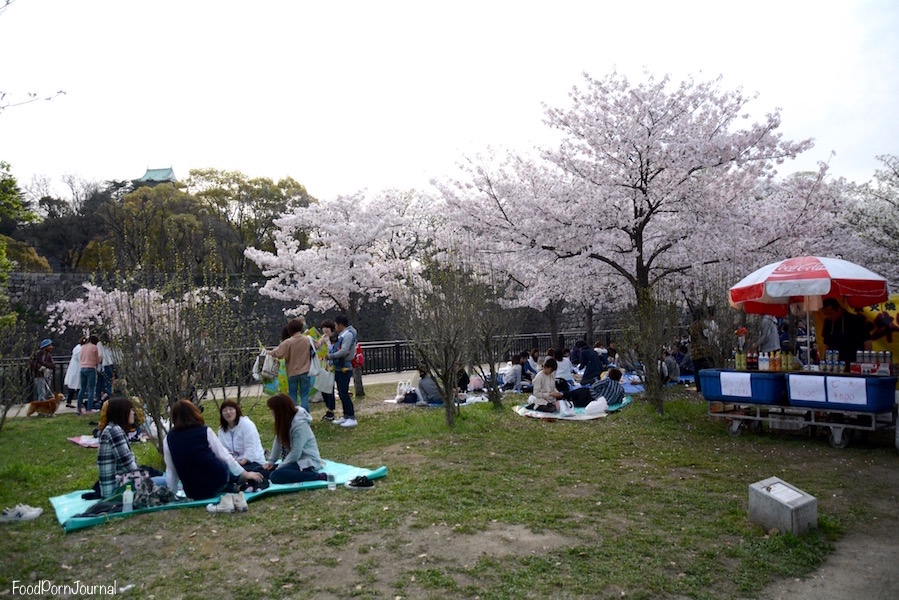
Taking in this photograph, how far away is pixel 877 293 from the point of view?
8.75m

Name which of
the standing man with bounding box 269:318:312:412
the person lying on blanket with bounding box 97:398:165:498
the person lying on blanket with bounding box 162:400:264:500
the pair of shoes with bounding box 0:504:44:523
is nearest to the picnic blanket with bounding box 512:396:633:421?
the standing man with bounding box 269:318:312:412

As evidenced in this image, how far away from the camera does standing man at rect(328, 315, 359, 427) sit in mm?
10836

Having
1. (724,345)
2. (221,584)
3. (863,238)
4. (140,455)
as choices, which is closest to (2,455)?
(140,455)

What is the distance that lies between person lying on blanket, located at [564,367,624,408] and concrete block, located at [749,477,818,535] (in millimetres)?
6536

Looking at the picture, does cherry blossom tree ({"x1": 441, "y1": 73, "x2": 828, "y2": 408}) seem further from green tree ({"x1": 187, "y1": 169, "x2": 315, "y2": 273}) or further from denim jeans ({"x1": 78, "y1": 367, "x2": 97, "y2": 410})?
green tree ({"x1": 187, "y1": 169, "x2": 315, "y2": 273})

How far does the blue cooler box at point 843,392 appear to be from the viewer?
8055 millimetres

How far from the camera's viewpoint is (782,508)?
196 inches

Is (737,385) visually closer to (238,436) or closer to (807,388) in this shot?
(807,388)

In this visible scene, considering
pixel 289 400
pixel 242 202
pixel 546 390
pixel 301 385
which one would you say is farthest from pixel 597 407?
pixel 242 202

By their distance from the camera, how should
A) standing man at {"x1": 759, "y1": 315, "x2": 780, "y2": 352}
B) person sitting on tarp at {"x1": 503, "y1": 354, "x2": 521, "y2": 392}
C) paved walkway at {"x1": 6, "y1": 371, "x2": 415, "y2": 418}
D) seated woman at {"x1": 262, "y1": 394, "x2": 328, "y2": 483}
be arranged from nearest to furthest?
seated woman at {"x1": 262, "y1": 394, "x2": 328, "y2": 483} < paved walkway at {"x1": 6, "y1": 371, "x2": 415, "y2": 418} < standing man at {"x1": 759, "y1": 315, "x2": 780, "y2": 352} < person sitting on tarp at {"x1": 503, "y1": 354, "x2": 521, "y2": 392}

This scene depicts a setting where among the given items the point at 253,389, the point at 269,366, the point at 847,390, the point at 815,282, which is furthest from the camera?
the point at 253,389

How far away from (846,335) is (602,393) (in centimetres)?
389

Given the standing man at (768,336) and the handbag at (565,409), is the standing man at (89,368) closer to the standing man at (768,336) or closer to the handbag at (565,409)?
the handbag at (565,409)

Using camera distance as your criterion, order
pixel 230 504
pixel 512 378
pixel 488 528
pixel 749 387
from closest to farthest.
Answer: pixel 488 528
pixel 230 504
pixel 749 387
pixel 512 378
